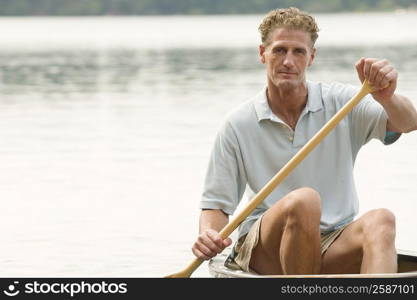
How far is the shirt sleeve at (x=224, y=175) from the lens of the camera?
6734mm

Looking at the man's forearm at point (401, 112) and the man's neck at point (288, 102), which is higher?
the man's neck at point (288, 102)

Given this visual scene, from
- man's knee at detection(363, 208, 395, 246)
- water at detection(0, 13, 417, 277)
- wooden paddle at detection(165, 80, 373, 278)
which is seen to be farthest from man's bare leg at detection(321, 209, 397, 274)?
water at detection(0, 13, 417, 277)

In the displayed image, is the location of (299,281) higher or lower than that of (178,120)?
lower

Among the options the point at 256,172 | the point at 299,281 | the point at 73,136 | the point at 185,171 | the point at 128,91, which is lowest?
the point at 299,281

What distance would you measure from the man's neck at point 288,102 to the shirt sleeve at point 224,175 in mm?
226

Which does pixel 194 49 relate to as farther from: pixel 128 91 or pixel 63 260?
pixel 63 260

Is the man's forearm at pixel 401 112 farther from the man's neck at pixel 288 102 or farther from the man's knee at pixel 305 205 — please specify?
the man's knee at pixel 305 205

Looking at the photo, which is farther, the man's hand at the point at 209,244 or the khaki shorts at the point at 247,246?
the khaki shorts at the point at 247,246

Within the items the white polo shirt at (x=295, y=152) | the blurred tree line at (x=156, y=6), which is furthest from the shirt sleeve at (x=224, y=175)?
the blurred tree line at (x=156, y=6)

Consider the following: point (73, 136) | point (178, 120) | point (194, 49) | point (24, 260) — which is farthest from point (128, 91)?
point (194, 49)

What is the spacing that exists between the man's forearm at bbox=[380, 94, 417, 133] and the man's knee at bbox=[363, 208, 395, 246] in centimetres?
43

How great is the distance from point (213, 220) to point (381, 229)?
32.1 inches

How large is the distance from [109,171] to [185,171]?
2.39ft

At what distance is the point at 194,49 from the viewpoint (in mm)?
47281
